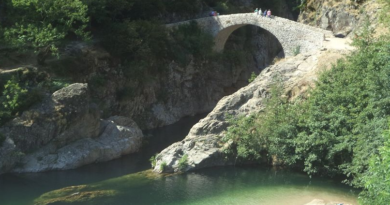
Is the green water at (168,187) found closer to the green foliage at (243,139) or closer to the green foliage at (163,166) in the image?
the green foliage at (163,166)

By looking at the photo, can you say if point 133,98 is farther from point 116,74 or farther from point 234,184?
point 234,184

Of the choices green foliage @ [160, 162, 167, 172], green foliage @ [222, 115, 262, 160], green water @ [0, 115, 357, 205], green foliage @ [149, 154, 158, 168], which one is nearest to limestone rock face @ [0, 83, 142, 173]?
green water @ [0, 115, 357, 205]

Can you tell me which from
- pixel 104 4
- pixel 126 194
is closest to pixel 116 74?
pixel 104 4

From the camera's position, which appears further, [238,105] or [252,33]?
[252,33]

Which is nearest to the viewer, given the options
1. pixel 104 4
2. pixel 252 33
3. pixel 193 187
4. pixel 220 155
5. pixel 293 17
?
pixel 193 187

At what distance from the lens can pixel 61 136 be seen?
31344 mm

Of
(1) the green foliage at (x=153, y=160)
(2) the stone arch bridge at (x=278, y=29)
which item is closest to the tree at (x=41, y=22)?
(1) the green foliage at (x=153, y=160)

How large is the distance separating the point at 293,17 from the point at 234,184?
118 feet

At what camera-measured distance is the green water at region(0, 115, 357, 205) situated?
2525 cm

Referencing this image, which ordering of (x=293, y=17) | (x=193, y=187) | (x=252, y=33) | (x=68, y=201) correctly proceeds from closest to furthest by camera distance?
(x=68, y=201) → (x=193, y=187) → (x=252, y=33) → (x=293, y=17)

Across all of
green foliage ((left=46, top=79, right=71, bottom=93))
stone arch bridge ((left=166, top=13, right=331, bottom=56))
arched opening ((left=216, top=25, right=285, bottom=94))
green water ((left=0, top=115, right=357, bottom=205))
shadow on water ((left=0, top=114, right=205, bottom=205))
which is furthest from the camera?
arched opening ((left=216, top=25, right=285, bottom=94))

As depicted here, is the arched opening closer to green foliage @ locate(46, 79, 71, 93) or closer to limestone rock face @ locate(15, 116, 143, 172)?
limestone rock face @ locate(15, 116, 143, 172)

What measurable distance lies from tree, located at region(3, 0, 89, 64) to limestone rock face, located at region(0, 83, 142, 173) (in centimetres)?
344

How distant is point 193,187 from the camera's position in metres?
27.2
